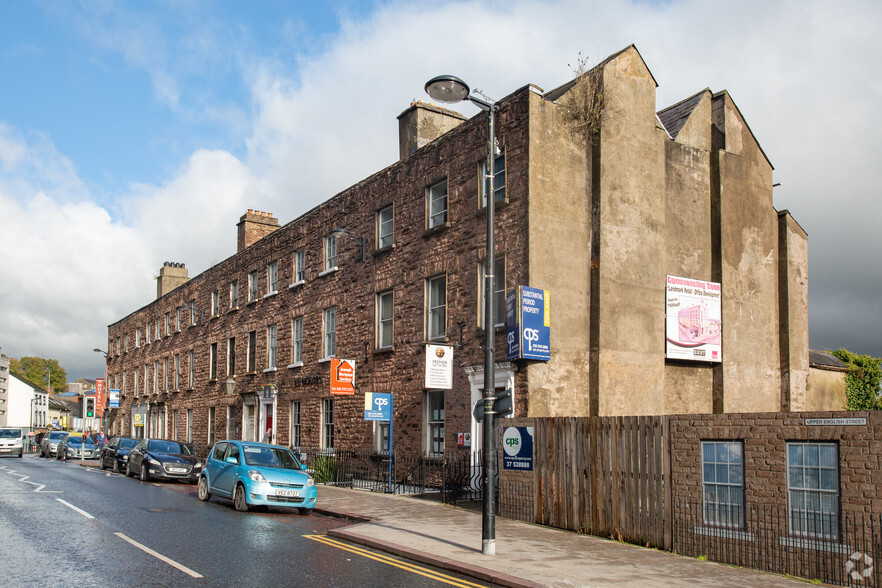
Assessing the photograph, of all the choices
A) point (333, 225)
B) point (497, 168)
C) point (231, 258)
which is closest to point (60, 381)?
point (231, 258)

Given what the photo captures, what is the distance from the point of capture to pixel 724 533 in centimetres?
1108

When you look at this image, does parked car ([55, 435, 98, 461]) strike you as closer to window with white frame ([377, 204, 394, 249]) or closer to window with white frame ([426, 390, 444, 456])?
window with white frame ([377, 204, 394, 249])

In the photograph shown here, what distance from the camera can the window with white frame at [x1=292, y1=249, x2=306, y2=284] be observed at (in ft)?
96.3

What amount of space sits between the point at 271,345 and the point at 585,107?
17737 millimetres

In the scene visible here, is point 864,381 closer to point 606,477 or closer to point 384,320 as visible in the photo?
point 384,320

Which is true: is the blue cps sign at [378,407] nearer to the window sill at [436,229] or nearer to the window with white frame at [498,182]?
the window sill at [436,229]

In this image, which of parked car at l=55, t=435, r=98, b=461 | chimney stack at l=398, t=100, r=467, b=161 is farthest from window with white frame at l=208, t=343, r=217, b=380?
chimney stack at l=398, t=100, r=467, b=161

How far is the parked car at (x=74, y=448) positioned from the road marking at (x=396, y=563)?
3368 centimetres

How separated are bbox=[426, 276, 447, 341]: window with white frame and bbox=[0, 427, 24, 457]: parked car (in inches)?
1369

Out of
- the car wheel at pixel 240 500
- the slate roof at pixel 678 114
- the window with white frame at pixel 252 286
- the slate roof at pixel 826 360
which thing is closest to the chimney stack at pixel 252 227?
the window with white frame at pixel 252 286

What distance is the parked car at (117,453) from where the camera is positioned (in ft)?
95.9

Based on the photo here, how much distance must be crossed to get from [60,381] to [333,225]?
134249 mm

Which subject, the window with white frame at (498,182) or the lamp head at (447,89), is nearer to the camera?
the lamp head at (447,89)

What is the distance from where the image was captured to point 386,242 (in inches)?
957
